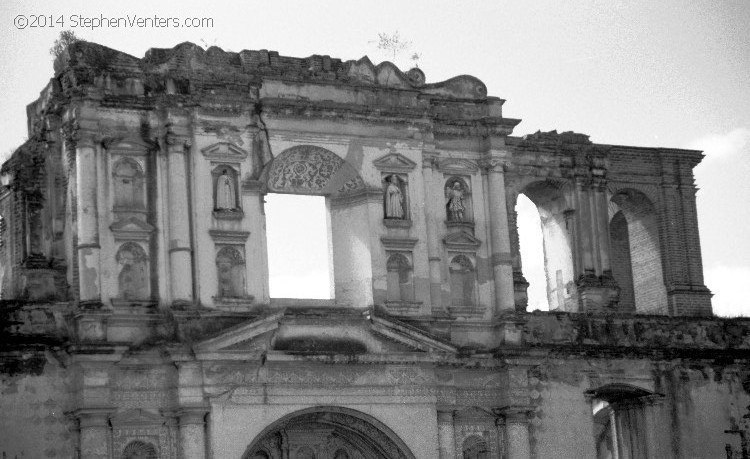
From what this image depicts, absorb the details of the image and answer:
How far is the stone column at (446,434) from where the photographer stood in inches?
1201

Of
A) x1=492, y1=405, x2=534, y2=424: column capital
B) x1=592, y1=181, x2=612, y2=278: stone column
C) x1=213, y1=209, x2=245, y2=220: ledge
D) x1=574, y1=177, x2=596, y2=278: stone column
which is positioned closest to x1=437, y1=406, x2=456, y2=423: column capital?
x1=492, y1=405, x2=534, y2=424: column capital

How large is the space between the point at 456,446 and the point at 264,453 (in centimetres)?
345

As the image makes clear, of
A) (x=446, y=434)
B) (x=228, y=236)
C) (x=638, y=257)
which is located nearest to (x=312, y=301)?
(x=228, y=236)

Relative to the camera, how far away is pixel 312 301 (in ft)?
101

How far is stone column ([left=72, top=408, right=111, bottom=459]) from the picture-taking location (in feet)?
91.6

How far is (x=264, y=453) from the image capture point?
29984mm

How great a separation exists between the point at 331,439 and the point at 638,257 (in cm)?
867

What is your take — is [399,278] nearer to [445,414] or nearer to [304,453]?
[445,414]

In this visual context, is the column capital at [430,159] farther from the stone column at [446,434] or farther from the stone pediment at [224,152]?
the stone column at [446,434]

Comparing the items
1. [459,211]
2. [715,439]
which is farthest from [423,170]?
[715,439]

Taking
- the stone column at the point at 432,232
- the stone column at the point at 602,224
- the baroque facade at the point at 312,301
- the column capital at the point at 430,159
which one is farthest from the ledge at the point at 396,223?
the stone column at the point at 602,224

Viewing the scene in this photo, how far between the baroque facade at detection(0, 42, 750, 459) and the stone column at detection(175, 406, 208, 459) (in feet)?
0.12

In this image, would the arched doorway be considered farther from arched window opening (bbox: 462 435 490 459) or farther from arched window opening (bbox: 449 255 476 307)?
arched window opening (bbox: 449 255 476 307)

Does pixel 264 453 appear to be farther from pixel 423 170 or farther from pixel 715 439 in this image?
pixel 715 439
